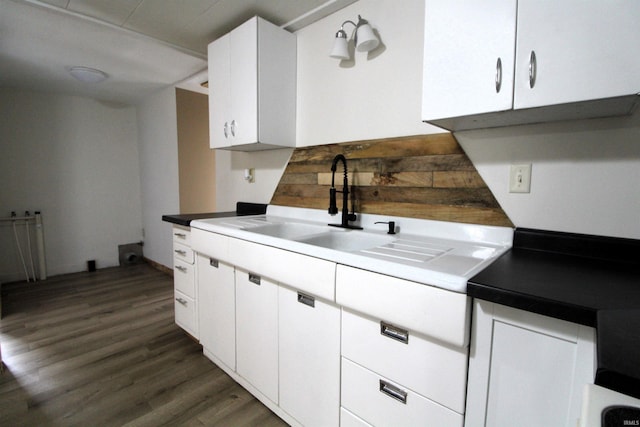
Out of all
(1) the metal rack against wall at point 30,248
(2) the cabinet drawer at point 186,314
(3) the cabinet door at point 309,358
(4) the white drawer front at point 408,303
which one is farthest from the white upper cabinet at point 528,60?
(1) the metal rack against wall at point 30,248

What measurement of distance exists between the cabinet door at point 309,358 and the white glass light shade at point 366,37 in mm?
1345

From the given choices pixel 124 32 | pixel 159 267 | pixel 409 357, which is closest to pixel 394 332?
pixel 409 357

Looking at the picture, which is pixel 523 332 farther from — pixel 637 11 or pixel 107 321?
pixel 107 321

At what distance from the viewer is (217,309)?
6.12ft

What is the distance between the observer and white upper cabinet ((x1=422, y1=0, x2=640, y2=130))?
828 millimetres

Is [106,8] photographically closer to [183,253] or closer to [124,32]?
[124,32]

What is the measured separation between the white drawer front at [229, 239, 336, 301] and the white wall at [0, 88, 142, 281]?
3598 millimetres

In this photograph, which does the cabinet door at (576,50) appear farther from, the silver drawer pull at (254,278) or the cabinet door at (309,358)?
the silver drawer pull at (254,278)

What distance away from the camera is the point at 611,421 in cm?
37

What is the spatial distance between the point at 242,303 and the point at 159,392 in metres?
0.72

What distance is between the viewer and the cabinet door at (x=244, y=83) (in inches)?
75.3

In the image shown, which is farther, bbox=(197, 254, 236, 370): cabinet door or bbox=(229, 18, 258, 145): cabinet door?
bbox=(229, 18, 258, 145): cabinet door

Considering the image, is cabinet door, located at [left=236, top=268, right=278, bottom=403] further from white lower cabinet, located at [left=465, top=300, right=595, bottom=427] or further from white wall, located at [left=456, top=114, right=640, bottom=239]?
white wall, located at [left=456, top=114, right=640, bottom=239]

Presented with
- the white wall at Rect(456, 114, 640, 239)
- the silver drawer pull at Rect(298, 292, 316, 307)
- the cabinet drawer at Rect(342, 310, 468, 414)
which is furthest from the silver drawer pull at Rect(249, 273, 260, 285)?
the white wall at Rect(456, 114, 640, 239)
